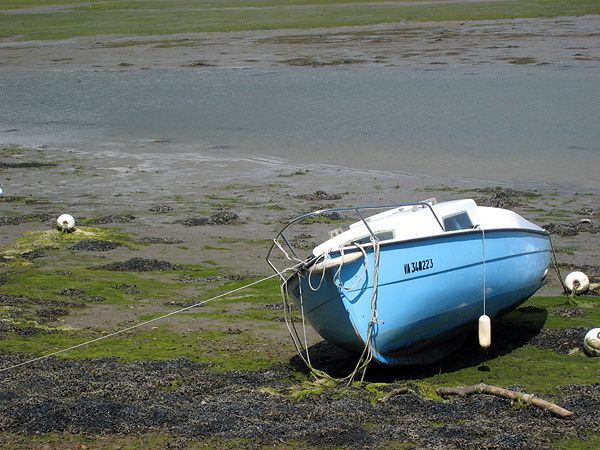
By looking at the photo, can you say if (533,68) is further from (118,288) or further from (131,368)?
(131,368)

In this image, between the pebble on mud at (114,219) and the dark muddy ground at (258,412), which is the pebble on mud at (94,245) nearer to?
the pebble on mud at (114,219)

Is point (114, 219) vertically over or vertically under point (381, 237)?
under

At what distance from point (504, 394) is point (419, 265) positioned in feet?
5.14

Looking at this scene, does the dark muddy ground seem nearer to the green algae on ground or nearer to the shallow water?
the green algae on ground

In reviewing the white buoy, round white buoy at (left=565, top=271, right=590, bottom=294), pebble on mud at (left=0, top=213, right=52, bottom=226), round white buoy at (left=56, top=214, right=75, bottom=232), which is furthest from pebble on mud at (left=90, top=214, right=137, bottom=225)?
the white buoy

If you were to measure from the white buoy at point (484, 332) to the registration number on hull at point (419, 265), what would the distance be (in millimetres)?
775

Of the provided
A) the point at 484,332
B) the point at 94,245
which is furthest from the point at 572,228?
the point at 94,245

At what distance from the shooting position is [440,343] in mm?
11039

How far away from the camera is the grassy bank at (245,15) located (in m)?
54.2

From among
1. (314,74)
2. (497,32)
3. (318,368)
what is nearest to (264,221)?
(318,368)

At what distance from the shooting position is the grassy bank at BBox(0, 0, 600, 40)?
54250mm

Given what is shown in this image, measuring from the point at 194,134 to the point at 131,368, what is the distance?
18.5 m

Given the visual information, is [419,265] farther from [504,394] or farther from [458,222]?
[504,394]

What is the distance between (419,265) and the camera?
34.0 ft
